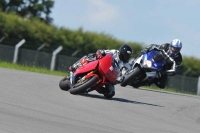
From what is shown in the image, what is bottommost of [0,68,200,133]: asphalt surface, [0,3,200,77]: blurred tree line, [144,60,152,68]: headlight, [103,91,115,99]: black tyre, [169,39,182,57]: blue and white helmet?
[0,68,200,133]: asphalt surface

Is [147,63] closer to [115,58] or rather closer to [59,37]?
[115,58]

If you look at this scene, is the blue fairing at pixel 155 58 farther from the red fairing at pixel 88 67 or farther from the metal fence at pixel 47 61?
the metal fence at pixel 47 61

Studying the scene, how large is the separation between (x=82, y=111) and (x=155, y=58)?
790 cm

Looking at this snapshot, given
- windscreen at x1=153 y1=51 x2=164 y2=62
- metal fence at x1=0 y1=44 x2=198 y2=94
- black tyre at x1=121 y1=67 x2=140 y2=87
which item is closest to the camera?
black tyre at x1=121 y1=67 x2=140 y2=87

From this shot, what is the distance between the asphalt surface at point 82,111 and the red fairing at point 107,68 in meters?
0.50

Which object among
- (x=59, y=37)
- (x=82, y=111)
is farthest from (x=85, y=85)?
(x=59, y=37)

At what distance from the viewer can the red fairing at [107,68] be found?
1470 cm

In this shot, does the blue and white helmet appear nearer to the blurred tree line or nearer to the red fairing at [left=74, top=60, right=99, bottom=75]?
the red fairing at [left=74, top=60, right=99, bottom=75]

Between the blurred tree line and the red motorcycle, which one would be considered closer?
the red motorcycle

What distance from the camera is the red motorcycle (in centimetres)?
1458

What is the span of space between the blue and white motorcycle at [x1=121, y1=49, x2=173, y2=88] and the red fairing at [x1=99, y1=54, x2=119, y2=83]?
457cm

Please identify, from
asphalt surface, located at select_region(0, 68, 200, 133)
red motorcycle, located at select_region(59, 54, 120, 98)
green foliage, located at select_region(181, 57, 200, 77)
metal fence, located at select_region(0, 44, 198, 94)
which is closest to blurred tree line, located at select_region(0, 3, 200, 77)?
green foliage, located at select_region(181, 57, 200, 77)

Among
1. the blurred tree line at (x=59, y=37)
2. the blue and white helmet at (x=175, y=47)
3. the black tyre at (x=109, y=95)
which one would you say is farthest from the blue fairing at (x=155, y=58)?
the blurred tree line at (x=59, y=37)

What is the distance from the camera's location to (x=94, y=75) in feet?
47.9
